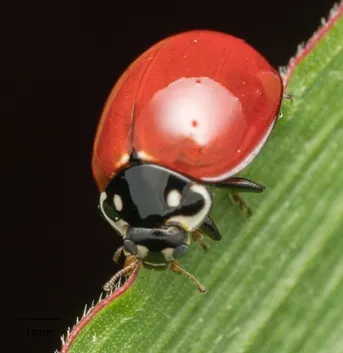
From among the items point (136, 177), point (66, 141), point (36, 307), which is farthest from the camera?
point (66, 141)

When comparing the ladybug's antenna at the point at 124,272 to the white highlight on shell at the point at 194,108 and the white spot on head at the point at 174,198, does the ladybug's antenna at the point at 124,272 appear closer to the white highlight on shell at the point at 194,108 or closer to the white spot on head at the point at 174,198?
the white spot on head at the point at 174,198

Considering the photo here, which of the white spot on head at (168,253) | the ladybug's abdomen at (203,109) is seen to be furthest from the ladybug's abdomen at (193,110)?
the white spot on head at (168,253)

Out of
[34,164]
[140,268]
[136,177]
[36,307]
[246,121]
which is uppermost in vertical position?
[246,121]

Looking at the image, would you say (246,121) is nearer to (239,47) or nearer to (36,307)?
(239,47)

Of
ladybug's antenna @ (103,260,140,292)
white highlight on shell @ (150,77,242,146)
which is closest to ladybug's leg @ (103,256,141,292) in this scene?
ladybug's antenna @ (103,260,140,292)

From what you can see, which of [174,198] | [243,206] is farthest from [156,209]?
[243,206]

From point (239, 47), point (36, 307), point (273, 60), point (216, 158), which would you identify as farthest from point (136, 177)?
point (273, 60)

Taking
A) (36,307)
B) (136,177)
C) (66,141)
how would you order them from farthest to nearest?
(66,141) < (36,307) < (136,177)
